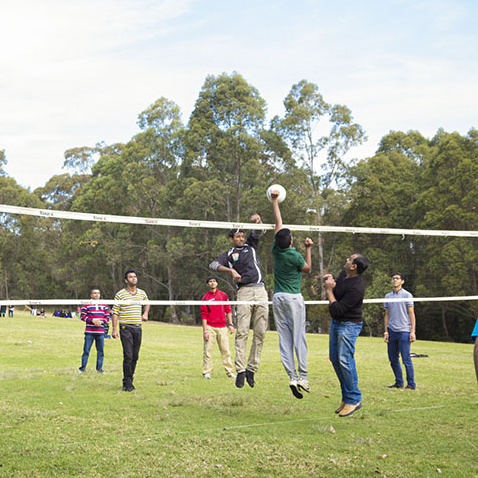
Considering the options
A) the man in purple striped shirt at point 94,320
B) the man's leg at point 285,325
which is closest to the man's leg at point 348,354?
the man's leg at point 285,325

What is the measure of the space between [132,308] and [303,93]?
34416 mm

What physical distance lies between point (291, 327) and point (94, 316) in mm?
6243

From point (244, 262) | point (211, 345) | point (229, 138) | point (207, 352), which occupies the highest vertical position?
point (229, 138)

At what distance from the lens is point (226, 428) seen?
748 centimetres

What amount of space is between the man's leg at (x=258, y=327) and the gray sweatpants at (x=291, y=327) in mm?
755

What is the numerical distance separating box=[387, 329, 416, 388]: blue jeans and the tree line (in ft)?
76.6

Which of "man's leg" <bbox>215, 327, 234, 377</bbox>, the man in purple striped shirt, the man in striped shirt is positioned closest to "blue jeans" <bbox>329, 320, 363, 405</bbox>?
the man in striped shirt

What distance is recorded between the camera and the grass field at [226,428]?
19.4ft

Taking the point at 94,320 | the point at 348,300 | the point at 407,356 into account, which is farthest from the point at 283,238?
the point at 94,320

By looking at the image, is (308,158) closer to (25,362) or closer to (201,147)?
(201,147)

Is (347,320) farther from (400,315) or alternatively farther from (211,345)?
(211,345)

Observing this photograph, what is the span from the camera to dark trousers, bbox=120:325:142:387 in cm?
1065

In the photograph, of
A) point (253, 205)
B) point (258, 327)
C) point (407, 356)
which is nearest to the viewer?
point (258, 327)

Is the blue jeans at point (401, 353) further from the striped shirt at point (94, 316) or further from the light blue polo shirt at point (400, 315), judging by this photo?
the striped shirt at point (94, 316)
